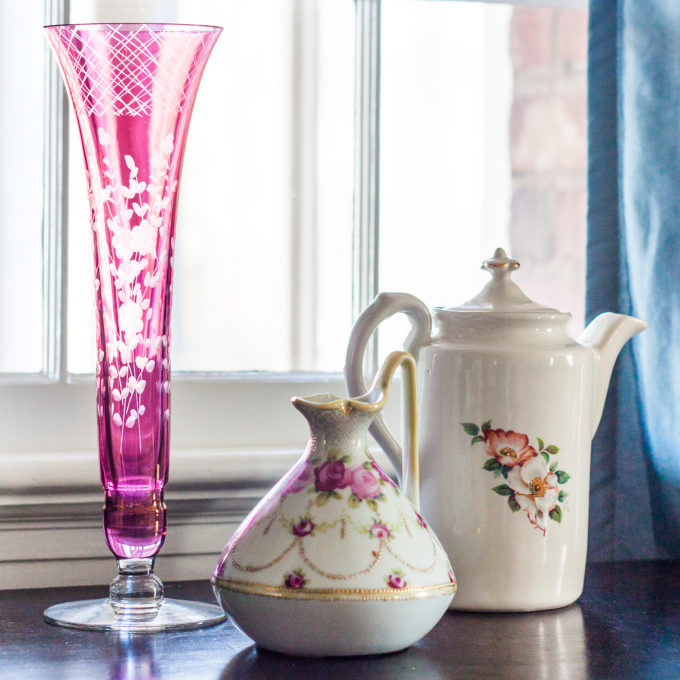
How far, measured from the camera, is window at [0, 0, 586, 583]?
113 cm

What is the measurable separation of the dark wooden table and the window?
0.68 feet

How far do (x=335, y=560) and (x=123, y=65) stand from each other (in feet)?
1.39

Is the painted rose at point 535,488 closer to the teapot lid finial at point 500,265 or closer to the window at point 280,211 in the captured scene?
the teapot lid finial at point 500,265

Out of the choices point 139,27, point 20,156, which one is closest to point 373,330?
point 139,27

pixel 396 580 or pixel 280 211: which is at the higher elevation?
pixel 280 211

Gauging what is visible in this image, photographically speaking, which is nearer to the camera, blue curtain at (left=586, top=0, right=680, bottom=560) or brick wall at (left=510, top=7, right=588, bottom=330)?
blue curtain at (left=586, top=0, right=680, bottom=560)

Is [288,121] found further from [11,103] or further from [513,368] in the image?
[513,368]

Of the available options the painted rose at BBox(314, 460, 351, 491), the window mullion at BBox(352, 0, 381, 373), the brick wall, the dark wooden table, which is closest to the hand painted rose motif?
the painted rose at BBox(314, 460, 351, 491)

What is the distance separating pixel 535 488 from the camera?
0.95 meters

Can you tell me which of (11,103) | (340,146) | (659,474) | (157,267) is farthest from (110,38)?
(659,474)

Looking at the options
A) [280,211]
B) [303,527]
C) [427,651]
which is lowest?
[427,651]

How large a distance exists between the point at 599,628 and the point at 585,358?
0.75 ft

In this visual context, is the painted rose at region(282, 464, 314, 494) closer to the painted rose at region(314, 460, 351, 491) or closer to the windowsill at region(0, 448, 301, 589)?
the painted rose at region(314, 460, 351, 491)

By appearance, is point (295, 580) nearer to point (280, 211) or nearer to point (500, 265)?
point (500, 265)
